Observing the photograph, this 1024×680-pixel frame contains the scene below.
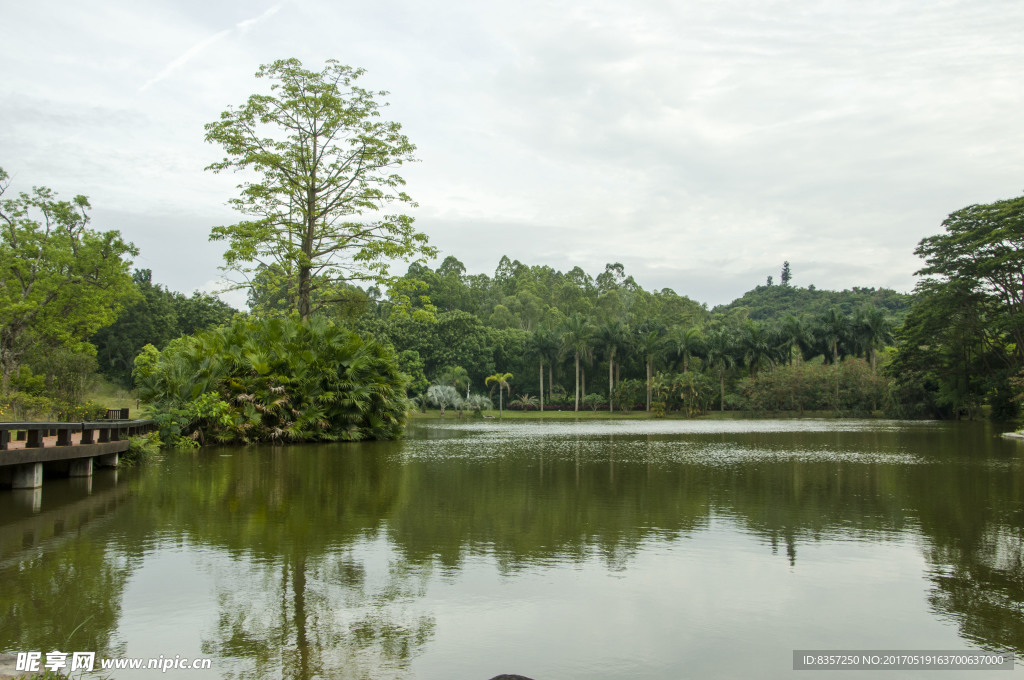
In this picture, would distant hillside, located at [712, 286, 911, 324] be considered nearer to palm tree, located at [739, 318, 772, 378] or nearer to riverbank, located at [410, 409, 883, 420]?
palm tree, located at [739, 318, 772, 378]

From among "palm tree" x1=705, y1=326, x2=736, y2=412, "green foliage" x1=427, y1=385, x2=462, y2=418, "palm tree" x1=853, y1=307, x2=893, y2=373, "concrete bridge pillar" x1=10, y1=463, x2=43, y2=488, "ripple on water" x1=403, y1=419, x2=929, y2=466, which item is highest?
"palm tree" x1=853, y1=307, x2=893, y2=373

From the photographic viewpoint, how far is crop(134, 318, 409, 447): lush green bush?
1894 cm

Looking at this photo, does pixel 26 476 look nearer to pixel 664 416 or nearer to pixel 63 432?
pixel 63 432

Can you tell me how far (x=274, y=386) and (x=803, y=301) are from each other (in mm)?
88067

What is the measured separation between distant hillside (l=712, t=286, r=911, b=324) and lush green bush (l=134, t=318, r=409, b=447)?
234 feet

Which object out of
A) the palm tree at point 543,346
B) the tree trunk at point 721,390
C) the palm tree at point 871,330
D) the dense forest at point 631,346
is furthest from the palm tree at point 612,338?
the palm tree at point 871,330

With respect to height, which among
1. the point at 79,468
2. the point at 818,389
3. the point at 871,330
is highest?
the point at 871,330

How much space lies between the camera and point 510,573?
224 inches

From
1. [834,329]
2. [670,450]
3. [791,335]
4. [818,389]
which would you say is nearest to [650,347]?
[791,335]

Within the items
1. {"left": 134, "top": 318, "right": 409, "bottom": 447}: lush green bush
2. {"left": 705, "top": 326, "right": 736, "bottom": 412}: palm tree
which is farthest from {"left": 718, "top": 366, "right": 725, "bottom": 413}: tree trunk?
{"left": 134, "top": 318, "right": 409, "bottom": 447}: lush green bush

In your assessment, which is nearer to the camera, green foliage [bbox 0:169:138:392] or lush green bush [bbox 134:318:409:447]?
lush green bush [bbox 134:318:409:447]

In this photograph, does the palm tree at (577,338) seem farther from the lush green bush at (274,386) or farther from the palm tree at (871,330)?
the lush green bush at (274,386)

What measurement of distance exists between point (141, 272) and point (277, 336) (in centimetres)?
6306

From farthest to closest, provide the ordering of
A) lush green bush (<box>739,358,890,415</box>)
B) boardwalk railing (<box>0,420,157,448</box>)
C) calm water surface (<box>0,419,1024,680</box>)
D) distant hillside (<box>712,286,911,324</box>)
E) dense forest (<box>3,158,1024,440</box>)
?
1. distant hillside (<box>712,286,911,324</box>)
2. lush green bush (<box>739,358,890,415</box>)
3. dense forest (<box>3,158,1024,440</box>)
4. boardwalk railing (<box>0,420,157,448</box>)
5. calm water surface (<box>0,419,1024,680</box>)
